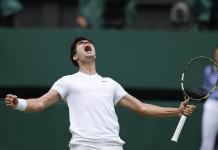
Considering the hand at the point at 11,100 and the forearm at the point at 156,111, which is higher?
the hand at the point at 11,100

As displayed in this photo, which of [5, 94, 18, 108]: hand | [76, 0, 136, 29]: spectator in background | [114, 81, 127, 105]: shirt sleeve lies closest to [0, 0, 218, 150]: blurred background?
[76, 0, 136, 29]: spectator in background

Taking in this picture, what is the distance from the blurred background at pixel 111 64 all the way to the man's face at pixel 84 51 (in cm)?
397

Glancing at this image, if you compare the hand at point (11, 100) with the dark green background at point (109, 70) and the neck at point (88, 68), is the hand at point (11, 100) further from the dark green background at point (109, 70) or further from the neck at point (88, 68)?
the dark green background at point (109, 70)

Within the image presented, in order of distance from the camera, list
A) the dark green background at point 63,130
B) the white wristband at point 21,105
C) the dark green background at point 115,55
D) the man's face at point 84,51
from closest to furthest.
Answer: the white wristband at point 21,105
the man's face at point 84,51
the dark green background at point 63,130
the dark green background at point 115,55

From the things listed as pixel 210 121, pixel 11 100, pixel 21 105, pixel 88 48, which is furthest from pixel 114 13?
pixel 11 100

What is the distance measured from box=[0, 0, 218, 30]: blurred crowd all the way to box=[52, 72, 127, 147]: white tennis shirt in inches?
180

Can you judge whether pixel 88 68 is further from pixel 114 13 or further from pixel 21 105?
pixel 114 13

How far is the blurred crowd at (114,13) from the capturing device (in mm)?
10953

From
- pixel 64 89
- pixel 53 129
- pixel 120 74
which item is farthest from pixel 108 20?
pixel 64 89

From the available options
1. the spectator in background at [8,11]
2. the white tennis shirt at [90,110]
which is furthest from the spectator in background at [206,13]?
the white tennis shirt at [90,110]

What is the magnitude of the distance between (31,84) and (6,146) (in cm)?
93

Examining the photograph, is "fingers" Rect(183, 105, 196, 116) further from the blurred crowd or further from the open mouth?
the blurred crowd

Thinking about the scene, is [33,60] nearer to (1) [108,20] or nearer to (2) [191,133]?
(1) [108,20]

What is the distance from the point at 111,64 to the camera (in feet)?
35.3
